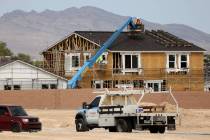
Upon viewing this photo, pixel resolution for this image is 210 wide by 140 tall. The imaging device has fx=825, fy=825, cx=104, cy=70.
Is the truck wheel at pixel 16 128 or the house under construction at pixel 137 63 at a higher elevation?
the house under construction at pixel 137 63

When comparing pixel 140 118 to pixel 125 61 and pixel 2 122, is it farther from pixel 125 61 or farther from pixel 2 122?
pixel 125 61

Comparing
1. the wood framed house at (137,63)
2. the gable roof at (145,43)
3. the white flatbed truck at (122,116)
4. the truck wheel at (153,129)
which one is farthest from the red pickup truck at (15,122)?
the gable roof at (145,43)

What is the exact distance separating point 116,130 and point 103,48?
121 ft

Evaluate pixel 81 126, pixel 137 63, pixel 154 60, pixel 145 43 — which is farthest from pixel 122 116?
pixel 145 43

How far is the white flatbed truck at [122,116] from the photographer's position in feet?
129

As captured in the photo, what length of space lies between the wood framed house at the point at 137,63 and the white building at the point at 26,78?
2531 millimetres

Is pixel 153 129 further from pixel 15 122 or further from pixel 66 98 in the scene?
pixel 66 98

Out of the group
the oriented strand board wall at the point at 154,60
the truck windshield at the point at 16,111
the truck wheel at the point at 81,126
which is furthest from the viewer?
the oriented strand board wall at the point at 154,60

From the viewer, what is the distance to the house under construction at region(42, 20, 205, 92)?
257 feet

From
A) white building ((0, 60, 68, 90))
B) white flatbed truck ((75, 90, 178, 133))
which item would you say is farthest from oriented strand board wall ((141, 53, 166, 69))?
white flatbed truck ((75, 90, 178, 133))

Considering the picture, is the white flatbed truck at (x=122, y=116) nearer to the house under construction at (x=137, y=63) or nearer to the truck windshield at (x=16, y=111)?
the truck windshield at (x=16, y=111)

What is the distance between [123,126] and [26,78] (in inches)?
1570

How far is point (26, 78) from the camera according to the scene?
259ft

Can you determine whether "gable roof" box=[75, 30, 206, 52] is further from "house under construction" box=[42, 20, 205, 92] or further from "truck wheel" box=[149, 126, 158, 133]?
"truck wheel" box=[149, 126, 158, 133]
